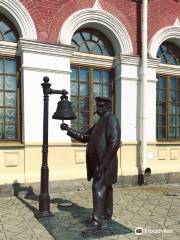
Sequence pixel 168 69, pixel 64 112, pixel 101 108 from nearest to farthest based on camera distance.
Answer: pixel 101 108, pixel 64 112, pixel 168 69

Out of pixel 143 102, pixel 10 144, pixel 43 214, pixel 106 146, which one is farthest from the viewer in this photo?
pixel 143 102

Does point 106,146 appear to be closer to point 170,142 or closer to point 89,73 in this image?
point 89,73

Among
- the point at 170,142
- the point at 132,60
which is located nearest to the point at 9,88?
the point at 132,60

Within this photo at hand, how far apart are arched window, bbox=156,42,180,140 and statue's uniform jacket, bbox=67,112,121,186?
16.9ft

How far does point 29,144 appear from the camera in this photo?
8.16 metres

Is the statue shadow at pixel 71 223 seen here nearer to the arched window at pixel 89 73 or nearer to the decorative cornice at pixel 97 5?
the arched window at pixel 89 73

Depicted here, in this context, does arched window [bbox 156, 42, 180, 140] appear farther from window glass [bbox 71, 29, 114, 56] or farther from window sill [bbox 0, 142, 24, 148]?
window sill [bbox 0, 142, 24, 148]

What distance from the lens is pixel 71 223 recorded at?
19.0 ft

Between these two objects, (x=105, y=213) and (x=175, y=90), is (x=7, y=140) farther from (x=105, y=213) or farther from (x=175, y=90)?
(x=175, y=90)

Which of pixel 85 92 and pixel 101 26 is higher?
pixel 101 26

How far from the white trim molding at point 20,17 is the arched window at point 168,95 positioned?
13.6ft

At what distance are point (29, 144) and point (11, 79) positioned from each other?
5.38 ft

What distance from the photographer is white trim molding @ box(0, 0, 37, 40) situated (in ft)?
26.3

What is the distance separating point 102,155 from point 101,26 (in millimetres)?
5043
